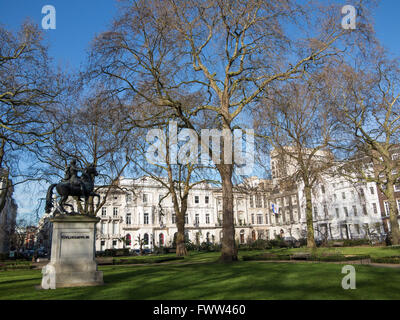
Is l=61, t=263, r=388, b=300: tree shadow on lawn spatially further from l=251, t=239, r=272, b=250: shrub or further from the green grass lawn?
A: l=251, t=239, r=272, b=250: shrub

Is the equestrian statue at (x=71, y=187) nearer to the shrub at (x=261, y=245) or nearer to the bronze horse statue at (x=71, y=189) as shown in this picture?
the bronze horse statue at (x=71, y=189)

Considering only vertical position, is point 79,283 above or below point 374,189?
below

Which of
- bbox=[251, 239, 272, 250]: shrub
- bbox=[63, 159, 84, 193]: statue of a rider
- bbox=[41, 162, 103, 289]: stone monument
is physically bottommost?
bbox=[251, 239, 272, 250]: shrub

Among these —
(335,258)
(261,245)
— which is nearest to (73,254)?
(335,258)

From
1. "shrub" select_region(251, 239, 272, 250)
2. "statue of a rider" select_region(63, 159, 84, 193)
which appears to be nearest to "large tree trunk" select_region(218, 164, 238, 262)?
"statue of a rider" select_region(63, 159, 84, 193)

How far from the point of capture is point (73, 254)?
10398 millimetres

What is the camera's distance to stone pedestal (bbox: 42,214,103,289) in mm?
9984

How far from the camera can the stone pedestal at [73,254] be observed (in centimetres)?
998

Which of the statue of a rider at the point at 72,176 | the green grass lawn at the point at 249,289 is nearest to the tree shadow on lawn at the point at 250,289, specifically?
the green grass lawn at the point at 249,289
